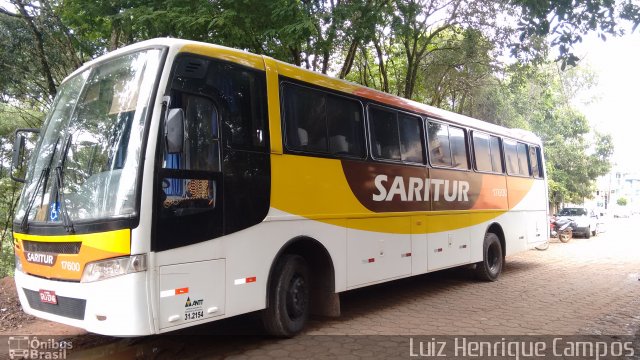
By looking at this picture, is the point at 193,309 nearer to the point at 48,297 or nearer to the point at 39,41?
the point at 48,297

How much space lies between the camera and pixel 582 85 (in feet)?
112

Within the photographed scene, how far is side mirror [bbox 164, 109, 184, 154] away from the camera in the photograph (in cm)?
421

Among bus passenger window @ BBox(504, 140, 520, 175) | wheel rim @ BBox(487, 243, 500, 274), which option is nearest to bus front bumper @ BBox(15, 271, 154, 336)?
wheel rim @ BBox(487, 243, 500, 274)

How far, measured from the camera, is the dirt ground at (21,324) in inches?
237

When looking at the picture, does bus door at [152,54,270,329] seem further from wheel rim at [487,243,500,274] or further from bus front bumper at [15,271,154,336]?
wheel rim at [487,243,500,274]

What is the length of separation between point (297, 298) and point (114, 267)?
238 centimetres

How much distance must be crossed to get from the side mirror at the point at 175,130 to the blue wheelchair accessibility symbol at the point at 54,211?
4.00ft

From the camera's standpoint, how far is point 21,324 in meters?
6.45

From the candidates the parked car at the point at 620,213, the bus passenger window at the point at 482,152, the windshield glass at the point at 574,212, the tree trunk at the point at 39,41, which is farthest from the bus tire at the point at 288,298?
the parked car at the point at 620,213

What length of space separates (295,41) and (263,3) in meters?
0.87

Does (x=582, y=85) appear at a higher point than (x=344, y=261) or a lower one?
higher

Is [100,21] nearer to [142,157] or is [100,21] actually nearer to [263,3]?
[263,3]

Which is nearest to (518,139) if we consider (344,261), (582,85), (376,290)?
(376,290)

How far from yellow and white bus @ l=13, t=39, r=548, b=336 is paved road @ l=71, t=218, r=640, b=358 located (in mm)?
456
